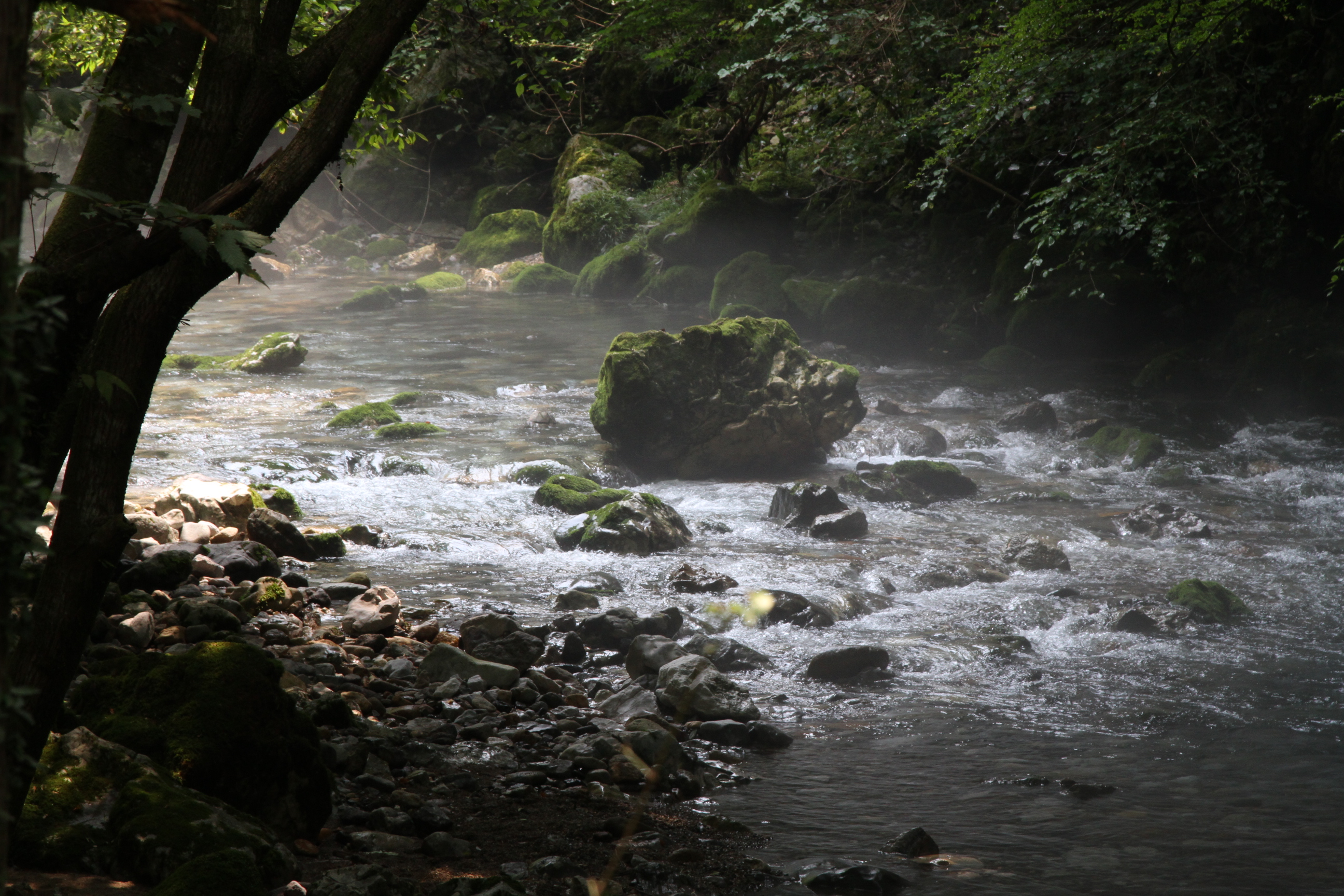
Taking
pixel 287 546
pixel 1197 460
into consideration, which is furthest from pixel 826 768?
pixel 1197 460

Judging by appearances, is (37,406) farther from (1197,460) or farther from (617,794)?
(1197,460)

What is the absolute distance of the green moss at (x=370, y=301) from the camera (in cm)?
2248

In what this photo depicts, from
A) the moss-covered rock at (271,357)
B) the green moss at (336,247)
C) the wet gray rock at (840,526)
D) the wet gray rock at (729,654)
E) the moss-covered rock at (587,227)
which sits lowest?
the wet gray rock at (729,654)

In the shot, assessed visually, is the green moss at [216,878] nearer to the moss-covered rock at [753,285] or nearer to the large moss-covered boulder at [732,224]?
the moss-covered rock at [753,285]

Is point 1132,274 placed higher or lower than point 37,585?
higher

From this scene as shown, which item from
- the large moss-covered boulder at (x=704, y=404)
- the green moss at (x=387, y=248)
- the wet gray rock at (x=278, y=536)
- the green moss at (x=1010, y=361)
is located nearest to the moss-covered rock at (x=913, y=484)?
the large moss-covered boulder at (x=704, y=404)

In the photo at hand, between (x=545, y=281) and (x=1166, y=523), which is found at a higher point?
(x=545, y=281)

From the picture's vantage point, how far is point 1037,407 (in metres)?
12.8

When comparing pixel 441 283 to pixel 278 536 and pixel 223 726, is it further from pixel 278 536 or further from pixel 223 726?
pixel 223 726

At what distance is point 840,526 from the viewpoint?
911 centimetres

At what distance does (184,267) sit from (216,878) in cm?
169

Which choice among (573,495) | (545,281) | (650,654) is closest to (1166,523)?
(573,495)

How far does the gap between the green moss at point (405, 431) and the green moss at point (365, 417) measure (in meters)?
0.29

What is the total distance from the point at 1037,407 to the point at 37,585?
39.8 ft
